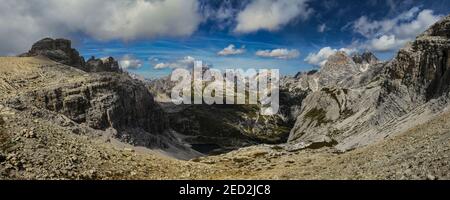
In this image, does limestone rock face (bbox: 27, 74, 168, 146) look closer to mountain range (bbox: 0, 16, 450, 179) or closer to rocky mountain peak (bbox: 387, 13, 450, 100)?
mountain range (bbox: 0, 16, 450, 179)

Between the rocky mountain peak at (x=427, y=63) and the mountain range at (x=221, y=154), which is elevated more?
the rocky mountain peak at (x=427, y=63)

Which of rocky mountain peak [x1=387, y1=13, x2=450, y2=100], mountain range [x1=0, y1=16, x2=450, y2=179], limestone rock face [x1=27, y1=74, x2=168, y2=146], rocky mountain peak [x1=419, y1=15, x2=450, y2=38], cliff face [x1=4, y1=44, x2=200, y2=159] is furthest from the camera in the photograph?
limestone rock face [x1=27, y1=74, x2=168, y2=146]

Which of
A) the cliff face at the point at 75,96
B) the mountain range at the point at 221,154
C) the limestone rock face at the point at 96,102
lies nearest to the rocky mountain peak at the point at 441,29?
the mountain range at the point at 221,154

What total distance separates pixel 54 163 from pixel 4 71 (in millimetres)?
129745

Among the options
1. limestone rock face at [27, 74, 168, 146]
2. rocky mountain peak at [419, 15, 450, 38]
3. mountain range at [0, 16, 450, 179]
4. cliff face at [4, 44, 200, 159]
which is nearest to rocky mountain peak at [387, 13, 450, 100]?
rocky mountain peak at [419, 15, 450, 38]

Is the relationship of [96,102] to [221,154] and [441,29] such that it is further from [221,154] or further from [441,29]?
[441,29]

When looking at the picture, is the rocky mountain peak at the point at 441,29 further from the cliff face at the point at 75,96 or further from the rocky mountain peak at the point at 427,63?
the cliff face at the point at 75,96

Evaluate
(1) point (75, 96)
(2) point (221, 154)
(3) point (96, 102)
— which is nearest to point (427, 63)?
(2) point (221, 154)

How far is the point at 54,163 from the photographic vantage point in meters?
41.4

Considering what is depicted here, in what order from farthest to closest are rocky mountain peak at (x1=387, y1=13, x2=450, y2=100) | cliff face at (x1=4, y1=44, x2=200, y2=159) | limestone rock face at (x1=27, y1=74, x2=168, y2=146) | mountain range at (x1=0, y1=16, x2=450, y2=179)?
limestone rock face at (x1=27, y1=74, x2=168, y2=146)
cliff face at (x1=4, y1=44, x2=200, y2=159)
rocky mountain peak at (x1=387, y1=13, x2=450, y2=100)
mountain range at (x1=0, y1=16, x2=450, y2=179)

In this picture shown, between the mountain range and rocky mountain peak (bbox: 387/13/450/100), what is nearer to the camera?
the mountain range

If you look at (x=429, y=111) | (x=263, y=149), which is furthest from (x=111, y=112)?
(x=429, y=111)

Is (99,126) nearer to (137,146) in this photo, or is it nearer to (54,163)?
(137,146)

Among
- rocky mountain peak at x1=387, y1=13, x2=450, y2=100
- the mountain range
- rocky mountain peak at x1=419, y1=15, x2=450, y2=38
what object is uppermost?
rocky mountain peak at x1=419, y1=15, x2=450, y2=38
